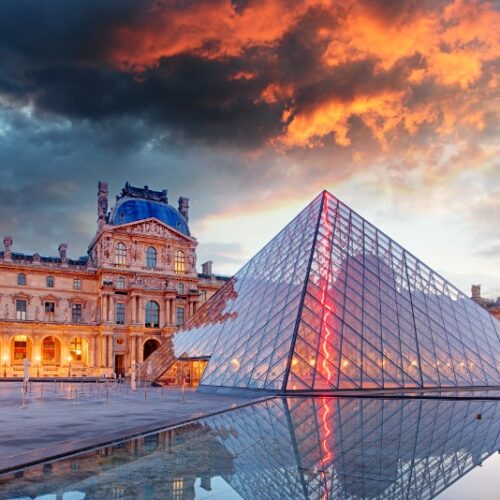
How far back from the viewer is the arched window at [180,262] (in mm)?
69438

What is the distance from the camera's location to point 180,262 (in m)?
69.8

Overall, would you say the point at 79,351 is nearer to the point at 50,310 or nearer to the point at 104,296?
the point at 50,310

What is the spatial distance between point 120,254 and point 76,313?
335 inches

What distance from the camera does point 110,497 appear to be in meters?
6.05

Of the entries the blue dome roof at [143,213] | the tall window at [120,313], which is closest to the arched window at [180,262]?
the blue dome roof at [143,213]

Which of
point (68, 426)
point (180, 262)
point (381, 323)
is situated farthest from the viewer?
point (180, 262)

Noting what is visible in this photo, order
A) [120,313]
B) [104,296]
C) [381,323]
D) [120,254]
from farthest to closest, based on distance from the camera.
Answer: [120,254] < [120,313] < [104,296] < [381,323]

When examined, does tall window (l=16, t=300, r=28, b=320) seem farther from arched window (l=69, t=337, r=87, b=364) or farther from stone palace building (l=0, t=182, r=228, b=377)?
arched window (l=69, t=337, r=87, b=364)

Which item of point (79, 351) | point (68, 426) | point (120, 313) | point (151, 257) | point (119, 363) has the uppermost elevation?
point (151, 257)

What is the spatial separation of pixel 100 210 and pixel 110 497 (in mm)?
64884

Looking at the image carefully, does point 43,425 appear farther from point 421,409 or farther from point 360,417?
point 421,409

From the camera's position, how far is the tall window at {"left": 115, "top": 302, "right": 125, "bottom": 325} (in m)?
64.7

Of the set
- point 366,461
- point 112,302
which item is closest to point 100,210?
point 112,302

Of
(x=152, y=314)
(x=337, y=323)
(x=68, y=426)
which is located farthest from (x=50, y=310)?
(x=68, y=426)
